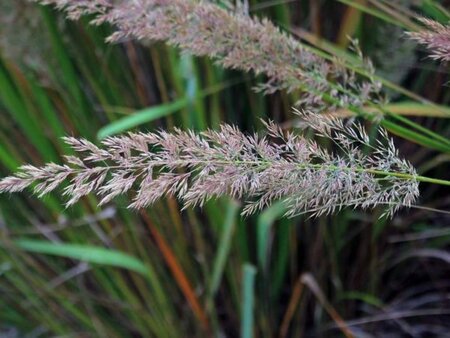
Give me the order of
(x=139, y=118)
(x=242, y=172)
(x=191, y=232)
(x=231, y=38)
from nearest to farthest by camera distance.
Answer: (x=242, y=172) < (x=231, y=38) < (x=139, y=118) < (x=191, y=232)

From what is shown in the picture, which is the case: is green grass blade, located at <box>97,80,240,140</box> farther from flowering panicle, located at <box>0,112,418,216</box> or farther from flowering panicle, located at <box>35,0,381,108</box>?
flowering panicle, located at <box>0,112,418,216</box>

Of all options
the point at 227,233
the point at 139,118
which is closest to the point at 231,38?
the point at 139,118

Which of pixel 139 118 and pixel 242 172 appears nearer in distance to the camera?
pixel 242 172

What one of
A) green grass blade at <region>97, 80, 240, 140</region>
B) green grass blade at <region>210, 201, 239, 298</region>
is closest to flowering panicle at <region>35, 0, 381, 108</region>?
green grass blade at <region>97, 80, 240, 140</region>

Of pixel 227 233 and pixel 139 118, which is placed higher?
pixel 139 118

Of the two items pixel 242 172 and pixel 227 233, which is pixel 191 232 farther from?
pixel 242 172

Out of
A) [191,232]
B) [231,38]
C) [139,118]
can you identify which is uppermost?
[231,38]

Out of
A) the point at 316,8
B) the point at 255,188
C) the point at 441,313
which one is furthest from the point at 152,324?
the point at 255,188

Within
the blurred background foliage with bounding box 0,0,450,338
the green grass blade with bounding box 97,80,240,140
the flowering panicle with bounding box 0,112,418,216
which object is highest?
the flowering panicle with bounding box 0,112,418,216

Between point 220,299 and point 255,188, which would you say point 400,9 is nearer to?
point 255,188
